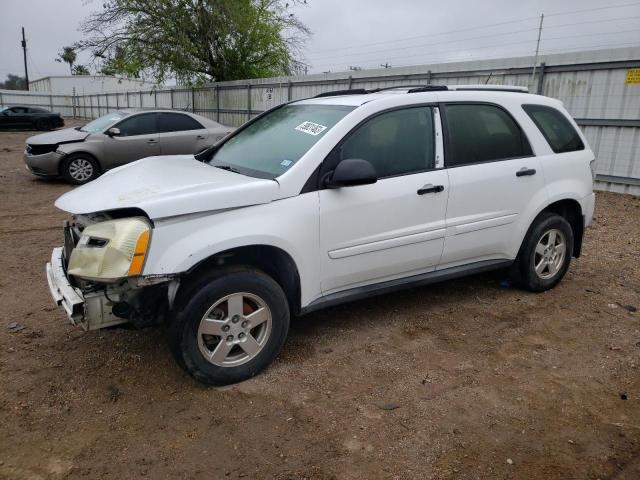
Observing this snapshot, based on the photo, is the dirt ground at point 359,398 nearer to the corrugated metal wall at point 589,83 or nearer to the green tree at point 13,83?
the corrugated metal wall at point 589,83

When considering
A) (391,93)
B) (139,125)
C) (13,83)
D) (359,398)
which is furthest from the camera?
(13,83)

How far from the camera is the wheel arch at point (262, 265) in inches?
124

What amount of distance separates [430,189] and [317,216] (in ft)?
3.28

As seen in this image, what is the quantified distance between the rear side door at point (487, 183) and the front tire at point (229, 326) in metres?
1.60

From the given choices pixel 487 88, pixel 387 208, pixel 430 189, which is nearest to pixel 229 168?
pixel 387 208

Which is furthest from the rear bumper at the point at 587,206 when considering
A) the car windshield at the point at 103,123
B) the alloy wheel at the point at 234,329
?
the car windshield at the point at 103,123

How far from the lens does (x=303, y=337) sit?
13.1 feet

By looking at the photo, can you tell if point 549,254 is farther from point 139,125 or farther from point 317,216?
point 139,125

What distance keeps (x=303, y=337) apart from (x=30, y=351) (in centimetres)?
197

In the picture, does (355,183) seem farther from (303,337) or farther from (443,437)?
(443,437)

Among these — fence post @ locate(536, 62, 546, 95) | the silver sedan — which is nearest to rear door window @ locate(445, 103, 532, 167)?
fence post @ locate(536, 62, 546, 95)

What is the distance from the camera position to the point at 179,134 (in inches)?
424

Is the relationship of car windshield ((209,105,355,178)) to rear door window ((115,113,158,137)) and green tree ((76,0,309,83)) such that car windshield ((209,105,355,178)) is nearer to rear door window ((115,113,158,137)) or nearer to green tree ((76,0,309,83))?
rear door window ((115,113,158,137))

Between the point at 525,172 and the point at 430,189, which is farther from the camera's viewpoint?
the point at 525,172
